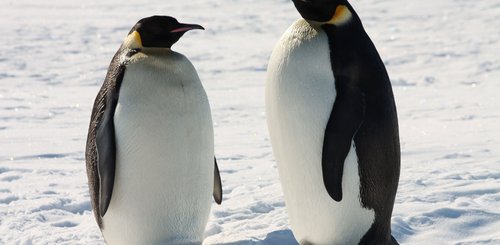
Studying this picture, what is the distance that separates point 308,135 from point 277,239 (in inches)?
25.8

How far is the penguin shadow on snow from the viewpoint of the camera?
4438 millimetres

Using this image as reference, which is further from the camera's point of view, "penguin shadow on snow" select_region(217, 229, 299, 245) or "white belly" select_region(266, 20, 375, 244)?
"penguin shadow on snow" select_region(217, 229, 299, 245)

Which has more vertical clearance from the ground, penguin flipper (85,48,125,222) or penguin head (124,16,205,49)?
penguin head (124,16,205,49)

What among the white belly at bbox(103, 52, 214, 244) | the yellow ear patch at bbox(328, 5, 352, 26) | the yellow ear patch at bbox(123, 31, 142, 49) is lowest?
the white belly at bbox(103, 52, 214, 244)

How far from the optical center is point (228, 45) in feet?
44.4

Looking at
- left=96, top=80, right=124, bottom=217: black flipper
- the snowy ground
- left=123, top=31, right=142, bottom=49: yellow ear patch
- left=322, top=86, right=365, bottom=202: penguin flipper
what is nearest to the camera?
left=322, top=86, right=365, bottom=202: penguin flipper

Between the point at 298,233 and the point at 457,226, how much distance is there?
2.80ft

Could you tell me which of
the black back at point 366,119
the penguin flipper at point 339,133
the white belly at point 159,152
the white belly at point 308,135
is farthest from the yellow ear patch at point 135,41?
the penguin flipper at point 339,133

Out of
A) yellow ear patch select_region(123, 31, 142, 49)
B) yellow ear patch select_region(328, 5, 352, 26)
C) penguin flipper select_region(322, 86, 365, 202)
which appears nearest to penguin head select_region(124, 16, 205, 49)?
yellow ear patch select_region(123, 31, 142, 49)

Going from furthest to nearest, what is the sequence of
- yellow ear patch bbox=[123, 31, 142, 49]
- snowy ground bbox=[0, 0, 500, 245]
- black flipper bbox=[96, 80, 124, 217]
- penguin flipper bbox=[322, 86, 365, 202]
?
snowy ground bbox=[0, 0, 500, 245], yellow ear patch bbox=[123, 31, 142, 49], black flipper bbox=[96, 80, 124, 217], penguin flipper bbox=[322, 86, 365, 202]

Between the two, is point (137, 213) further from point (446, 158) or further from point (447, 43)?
point (447, 43)

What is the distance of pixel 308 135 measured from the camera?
13.6ft

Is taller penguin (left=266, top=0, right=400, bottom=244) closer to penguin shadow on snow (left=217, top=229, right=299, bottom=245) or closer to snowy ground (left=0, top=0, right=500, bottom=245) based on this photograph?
penguin shadow on snow (left=217, top=229, right=299, bottom=245)

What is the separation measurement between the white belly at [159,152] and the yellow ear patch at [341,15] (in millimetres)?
664
